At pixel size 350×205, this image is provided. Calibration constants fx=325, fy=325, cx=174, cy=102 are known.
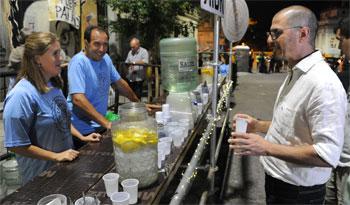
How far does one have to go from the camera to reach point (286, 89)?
2283mm

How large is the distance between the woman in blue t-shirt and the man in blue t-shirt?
1.86ft

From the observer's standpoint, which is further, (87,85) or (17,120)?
(87,85)

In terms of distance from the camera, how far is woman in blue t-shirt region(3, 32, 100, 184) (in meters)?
2.23

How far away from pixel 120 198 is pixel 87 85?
81.1 inches

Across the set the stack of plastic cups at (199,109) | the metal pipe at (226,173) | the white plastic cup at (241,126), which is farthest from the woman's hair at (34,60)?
the metal pipe at (226,173)

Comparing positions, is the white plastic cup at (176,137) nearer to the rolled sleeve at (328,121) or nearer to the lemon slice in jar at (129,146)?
the lemon slice in jar at (129,146)

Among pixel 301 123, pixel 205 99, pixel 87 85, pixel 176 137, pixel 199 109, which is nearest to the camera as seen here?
pixel 301 123

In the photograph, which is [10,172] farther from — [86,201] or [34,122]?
[86,201]

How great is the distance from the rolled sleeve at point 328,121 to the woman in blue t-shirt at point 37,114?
1629 mm

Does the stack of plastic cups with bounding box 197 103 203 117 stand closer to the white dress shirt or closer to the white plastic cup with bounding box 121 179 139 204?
the white dress shirt

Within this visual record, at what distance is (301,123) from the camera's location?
2053mm

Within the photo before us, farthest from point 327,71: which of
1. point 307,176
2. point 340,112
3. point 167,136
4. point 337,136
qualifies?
point 167,136

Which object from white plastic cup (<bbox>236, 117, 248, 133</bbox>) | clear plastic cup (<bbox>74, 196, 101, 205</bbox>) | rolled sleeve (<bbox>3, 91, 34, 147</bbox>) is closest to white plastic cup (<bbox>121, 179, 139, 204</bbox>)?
clear plastic cup (<bbox>74, 196, 101, 205</bbox>)

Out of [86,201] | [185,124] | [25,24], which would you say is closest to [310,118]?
[185,124]
